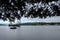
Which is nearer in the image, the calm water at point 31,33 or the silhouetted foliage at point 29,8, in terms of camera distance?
the silhouetted foliage at point 29,8

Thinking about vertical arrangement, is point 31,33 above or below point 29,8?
below

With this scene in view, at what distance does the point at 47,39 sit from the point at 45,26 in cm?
33

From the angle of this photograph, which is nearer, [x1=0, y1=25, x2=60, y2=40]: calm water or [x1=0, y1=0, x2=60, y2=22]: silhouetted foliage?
[x1=0, y1=0, x2=60, y2=22]: silhouetted foliage

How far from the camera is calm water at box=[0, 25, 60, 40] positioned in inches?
97.8

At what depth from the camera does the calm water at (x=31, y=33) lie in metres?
2.48

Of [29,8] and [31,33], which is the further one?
[31,33]

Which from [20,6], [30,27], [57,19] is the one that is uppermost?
[20,6]

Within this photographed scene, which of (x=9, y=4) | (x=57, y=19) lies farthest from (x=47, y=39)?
(x=9, y=4)

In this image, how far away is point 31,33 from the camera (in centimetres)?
254

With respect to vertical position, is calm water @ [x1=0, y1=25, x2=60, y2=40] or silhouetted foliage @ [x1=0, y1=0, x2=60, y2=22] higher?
silhouetted foliage @ [x1=0, y1=0, x2=60, y2=22]

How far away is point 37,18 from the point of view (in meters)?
2.24

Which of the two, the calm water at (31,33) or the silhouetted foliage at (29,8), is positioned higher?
the silhouetted foliage at (29,8)

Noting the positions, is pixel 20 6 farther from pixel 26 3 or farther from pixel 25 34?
pixel 25 34

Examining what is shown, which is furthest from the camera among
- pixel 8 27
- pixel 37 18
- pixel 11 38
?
pixel 11 38
